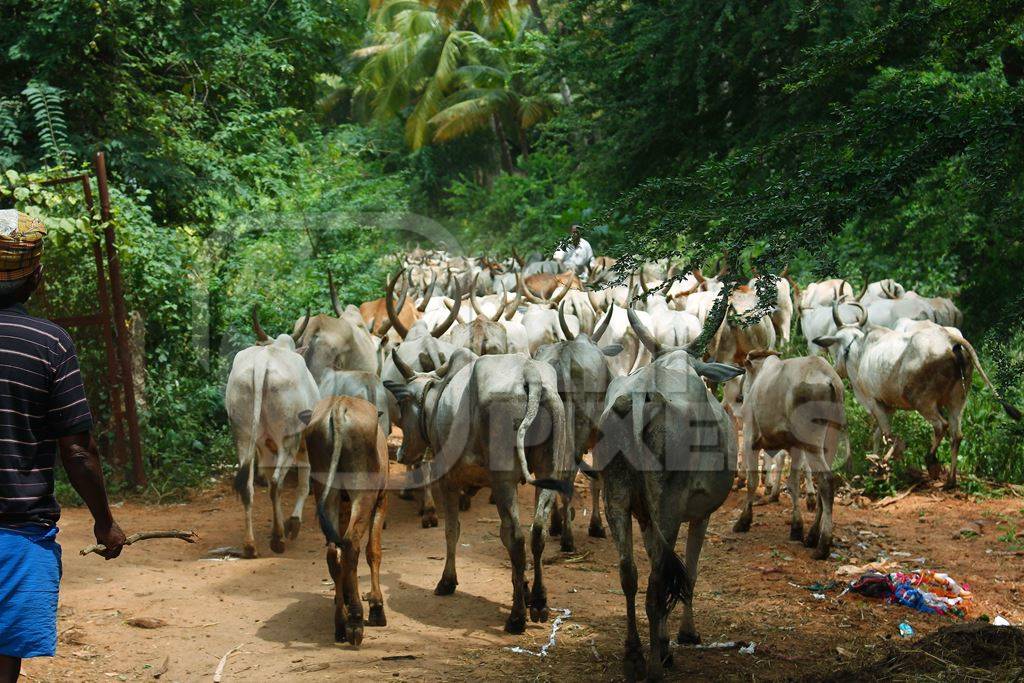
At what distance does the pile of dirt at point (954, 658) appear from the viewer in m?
4.89

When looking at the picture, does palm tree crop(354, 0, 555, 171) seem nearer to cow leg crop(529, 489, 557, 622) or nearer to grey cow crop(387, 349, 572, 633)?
grey cow crop(387, 349, 572, 633)

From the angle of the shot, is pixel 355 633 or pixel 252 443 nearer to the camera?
pixel 355 633

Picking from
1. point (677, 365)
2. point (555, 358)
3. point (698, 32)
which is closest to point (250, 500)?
point (555, 358)

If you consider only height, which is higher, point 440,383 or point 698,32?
point 698,32

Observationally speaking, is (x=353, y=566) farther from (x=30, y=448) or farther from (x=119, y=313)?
(x=119, y=313)

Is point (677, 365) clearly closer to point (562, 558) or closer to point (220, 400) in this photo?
point (562, 558)

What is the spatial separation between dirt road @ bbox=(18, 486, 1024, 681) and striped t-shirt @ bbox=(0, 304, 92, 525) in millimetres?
2346

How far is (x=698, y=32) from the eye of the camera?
33.7ft

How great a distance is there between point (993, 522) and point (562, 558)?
12.9 ft

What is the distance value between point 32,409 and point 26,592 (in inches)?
25.4

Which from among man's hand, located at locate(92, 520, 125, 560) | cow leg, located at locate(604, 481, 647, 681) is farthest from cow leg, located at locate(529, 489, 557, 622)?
man's hand, located at locate(92, 520, 125, 560)

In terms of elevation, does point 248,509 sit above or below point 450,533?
below

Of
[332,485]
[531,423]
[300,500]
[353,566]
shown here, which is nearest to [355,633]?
[353,566]

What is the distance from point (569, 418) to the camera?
7.90 metres
